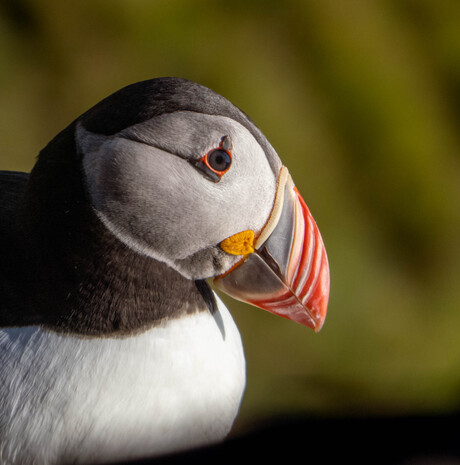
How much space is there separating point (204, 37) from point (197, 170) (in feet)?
5.37

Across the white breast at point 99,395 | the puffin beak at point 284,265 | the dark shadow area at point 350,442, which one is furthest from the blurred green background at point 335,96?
the dark shadow area at point 350,442

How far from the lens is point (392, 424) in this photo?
495 mm

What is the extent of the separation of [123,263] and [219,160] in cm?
22

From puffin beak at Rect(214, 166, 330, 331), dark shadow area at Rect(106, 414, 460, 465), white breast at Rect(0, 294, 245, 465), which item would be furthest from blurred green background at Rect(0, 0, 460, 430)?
dark shadow area at Rect(106, 414, 460, 465)

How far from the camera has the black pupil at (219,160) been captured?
94 cm

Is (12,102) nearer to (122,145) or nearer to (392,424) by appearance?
(122,145)

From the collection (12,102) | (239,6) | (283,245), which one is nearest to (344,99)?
(239,6)

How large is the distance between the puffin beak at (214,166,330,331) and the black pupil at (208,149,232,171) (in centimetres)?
12

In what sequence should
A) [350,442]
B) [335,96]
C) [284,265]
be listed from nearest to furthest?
[350,442]
[284,265]
[335,96]

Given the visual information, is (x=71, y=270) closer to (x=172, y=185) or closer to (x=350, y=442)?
(x=172, y=185)

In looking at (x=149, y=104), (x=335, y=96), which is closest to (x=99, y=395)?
(x=149, y=104)

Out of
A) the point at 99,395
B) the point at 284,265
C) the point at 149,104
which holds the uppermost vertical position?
the point at 149,104

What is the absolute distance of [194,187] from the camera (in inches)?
37.1

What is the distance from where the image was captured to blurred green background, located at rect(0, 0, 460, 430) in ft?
7.83
